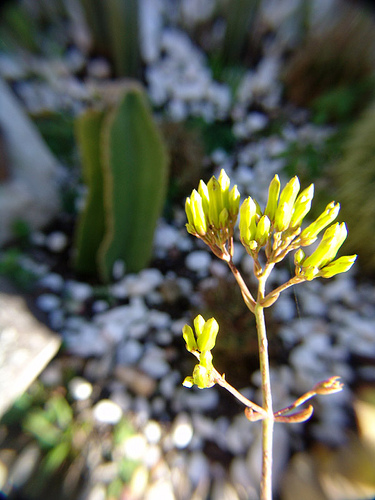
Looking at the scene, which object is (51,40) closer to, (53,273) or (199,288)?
(53,273)

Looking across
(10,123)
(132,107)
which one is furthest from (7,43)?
(132,107)

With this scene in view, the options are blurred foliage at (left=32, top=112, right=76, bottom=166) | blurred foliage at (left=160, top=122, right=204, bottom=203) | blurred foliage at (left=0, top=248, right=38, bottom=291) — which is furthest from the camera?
blurred foliage at (left=32, top=112, right=76, bottom=166)

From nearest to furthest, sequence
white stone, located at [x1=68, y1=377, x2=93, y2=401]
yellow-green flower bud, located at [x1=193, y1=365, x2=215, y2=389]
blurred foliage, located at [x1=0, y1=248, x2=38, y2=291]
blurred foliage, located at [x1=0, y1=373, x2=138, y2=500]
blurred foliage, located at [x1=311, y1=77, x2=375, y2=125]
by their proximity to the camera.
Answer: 1. yellow-green flower bud, located at [x1=193, y1=365, x2=215, y2=389]
2. blurred foliage, located at [x1=0, y1=373, x2=138, y2=500]
3. white stone, located at [x1=68, y1=377, x2=93, y2=401]
4. blurred foliage, located at [x1=0, y1=248, x2=38, y2=291]
5. blurred foliage, located at [x1=311, y1=77, x2=375, y2=125]

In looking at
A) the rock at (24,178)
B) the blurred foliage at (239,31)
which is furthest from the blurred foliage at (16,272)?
the blurred foliage at (239,31)

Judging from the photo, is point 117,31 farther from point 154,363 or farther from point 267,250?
point 267,250

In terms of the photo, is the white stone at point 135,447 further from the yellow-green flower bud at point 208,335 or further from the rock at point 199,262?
the yellow-green flower bud at point 208,335

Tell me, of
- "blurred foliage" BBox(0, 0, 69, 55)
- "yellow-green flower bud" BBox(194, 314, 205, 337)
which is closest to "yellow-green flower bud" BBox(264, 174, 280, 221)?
"yellow-green flower bud" BBox(194, 314, 205, 337)

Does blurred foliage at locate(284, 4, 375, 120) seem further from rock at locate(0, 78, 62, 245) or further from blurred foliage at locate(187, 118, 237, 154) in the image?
rock at locate(0, 78, 62, 245)
